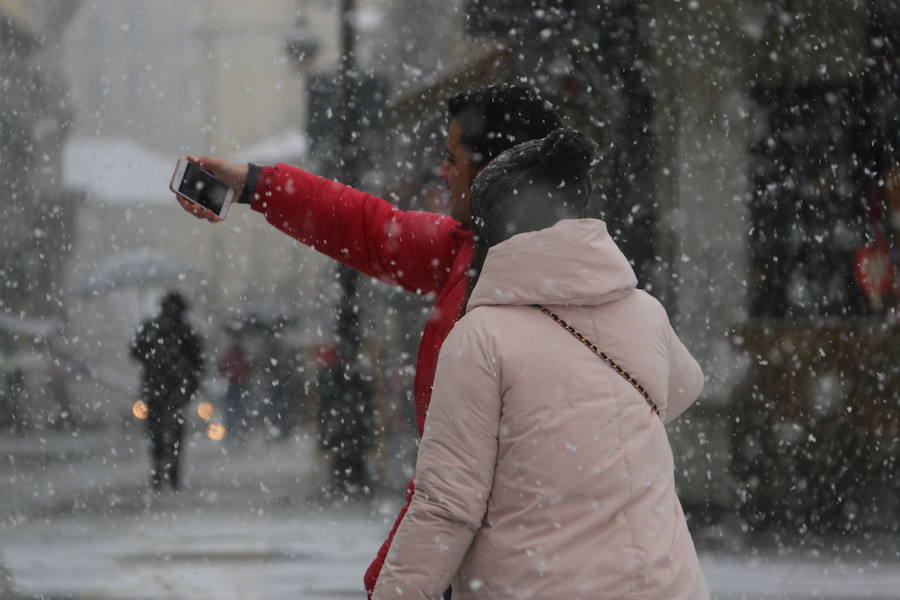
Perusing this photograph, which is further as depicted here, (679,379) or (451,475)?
(679,379)

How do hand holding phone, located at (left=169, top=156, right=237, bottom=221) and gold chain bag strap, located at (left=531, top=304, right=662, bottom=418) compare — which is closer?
gold chain bag strap, located at (left=531, top=304, right=662, bottom=418)

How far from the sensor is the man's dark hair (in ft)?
6.04

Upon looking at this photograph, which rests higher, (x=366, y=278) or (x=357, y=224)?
(x=366, y=278)

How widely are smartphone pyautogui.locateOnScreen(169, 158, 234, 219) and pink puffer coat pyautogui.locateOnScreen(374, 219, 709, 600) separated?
2.55ft

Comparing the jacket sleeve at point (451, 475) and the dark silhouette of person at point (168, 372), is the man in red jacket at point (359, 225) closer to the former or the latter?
the jacket sleeve at point (451, 475)

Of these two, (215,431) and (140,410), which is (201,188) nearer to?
(215,431)

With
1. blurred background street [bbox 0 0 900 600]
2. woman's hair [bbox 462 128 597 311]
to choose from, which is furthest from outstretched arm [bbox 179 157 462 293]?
blurred background street [bbox 0 0 900 600]

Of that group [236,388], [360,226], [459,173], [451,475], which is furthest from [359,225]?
[236,388]

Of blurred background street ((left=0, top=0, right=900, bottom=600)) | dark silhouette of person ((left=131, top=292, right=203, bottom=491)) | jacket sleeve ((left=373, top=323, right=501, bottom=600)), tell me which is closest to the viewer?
jacket sleeve ((left=373, top=323, right=501, bottom=600))

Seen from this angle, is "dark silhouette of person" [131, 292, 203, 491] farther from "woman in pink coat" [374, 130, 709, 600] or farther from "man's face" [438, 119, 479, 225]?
"woman in pink coat" [374, 130, 709, 600]

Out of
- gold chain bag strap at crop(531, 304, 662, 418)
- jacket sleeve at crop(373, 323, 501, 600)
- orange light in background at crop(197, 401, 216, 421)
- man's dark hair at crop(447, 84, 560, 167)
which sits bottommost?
jacket sleeve at crop(373, 323, 501, 600)

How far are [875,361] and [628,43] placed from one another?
2.25 meters

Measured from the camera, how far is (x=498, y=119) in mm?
1852

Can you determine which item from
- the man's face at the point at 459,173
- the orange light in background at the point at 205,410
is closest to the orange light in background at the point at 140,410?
the orange light in background at the point at 205,410
